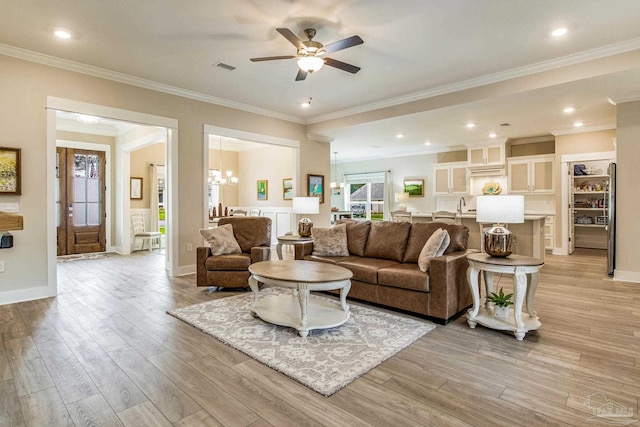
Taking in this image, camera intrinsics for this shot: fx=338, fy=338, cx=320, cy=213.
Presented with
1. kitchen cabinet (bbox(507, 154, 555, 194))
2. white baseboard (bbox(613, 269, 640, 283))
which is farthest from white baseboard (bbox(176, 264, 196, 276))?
kitchen cabinet (bbox(507, 154, 555, 194))

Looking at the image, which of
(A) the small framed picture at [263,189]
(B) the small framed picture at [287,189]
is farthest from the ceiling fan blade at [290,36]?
(A) the small framed picture at [263,189]

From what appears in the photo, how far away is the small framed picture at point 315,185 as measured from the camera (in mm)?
7262

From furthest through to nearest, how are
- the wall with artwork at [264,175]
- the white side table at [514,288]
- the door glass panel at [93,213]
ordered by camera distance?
1. the wall with artwork at [264,175]
2. the door glass panel at [93,213]
3. the white side table at [514,288]

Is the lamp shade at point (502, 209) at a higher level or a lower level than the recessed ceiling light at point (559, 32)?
lower

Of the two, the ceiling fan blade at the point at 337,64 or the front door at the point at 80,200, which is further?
the front door at the point at 80,200

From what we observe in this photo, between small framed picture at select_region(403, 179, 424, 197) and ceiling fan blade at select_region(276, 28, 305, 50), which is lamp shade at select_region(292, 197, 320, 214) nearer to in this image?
ceiling fan blade at select_region(276, 28, 305, 50)

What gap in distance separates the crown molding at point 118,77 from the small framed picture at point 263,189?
3303 mm

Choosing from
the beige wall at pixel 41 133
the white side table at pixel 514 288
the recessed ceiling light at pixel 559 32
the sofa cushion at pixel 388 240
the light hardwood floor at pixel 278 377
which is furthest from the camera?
the sofa cushion at pixel 388 240

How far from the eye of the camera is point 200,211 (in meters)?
5.60

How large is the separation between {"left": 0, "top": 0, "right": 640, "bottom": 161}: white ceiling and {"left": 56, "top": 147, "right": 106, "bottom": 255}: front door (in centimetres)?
392

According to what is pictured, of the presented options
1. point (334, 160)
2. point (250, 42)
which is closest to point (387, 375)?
point (250, 42)

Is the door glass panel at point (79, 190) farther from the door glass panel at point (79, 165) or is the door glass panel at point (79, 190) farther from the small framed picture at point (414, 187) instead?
the small framed picture at point (414, 187)

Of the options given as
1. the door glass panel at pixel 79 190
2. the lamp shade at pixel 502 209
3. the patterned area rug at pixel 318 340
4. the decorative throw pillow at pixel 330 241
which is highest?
the door glass panel at pixel 79 190

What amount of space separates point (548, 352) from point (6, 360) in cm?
403
